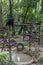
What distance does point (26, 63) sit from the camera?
4609 millimetres

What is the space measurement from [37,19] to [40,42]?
2.52m

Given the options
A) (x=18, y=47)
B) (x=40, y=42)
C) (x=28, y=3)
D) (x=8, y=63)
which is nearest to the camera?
(x=8, y=63)

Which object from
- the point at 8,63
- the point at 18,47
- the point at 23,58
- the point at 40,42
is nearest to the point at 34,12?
the point at 40,42

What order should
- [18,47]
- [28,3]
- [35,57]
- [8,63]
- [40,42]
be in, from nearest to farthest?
[8,63]
[35,57]
[18,47]
[40,42]
[28,3]

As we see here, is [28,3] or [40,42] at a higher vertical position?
[28,3]

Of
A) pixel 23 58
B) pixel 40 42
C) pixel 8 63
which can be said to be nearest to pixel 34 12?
pixel 40 42

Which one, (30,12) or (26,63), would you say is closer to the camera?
(26,63)

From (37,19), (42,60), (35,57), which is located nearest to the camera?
(42,60)

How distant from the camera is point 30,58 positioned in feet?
16.4

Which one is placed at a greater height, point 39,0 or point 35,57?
point 39,0

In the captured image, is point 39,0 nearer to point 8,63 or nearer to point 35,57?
point 35,57

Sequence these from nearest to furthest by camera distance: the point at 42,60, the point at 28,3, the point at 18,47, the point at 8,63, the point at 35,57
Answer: the point at 8,63 < the point at 42,60 < the point at 35,57 < the point at 18,47 < the point at 28,3

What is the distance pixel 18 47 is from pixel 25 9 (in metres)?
3.15

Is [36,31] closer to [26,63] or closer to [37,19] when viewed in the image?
[26,63]
